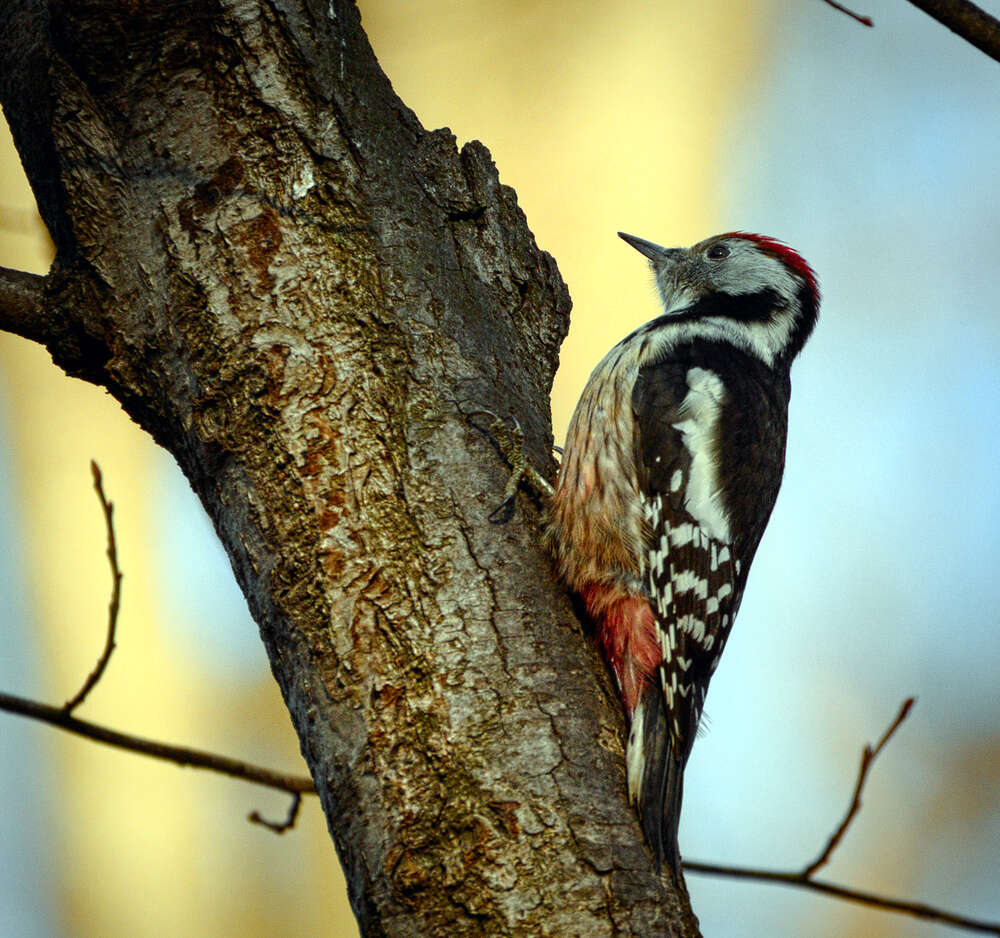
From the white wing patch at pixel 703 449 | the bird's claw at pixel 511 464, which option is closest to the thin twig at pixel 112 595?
the bird's claw at pixel 511 464

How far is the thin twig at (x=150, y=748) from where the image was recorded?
237 centimetres

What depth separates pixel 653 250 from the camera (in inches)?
185

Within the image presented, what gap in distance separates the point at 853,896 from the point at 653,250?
2842 mm

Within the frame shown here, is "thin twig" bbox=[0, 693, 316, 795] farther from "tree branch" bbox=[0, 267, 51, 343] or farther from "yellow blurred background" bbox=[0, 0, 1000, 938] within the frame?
"yellow blurred background" bbox=[0, 0, 1000, 938]

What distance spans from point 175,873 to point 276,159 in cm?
495

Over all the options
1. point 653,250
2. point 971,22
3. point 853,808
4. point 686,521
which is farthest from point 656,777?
point 653,250

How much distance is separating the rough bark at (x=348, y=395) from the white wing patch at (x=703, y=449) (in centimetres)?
77

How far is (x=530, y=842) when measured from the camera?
1749mm

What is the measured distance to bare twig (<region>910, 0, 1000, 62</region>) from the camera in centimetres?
211

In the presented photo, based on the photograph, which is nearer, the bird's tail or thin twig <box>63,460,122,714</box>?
the bird's tail

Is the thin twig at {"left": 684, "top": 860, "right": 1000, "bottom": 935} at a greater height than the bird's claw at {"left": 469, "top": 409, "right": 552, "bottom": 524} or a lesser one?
lesser

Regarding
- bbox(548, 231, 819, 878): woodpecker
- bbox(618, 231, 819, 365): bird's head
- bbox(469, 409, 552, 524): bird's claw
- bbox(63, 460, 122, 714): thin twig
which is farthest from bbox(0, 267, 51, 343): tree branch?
bbox(618, 231, 819, 365): bird's head

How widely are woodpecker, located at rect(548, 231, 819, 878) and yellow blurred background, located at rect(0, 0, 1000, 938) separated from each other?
2.27 m

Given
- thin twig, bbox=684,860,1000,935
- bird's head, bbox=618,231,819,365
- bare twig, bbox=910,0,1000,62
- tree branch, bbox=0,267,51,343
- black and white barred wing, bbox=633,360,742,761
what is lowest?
thin twig, bbox=684,860,1000,935
